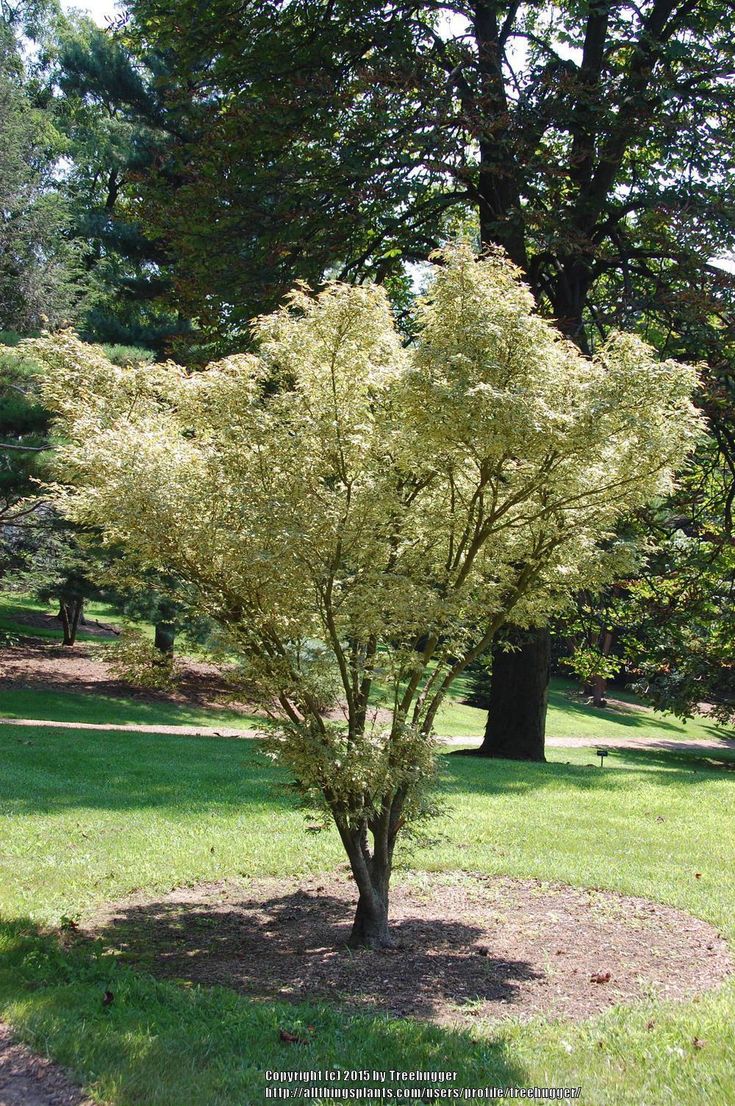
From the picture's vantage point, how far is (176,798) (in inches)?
372

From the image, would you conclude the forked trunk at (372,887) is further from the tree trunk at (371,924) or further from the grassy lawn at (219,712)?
the grassy lawn at (219,712)

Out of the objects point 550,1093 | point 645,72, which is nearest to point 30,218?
point 645,72

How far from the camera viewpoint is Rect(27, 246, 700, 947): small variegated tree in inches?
186

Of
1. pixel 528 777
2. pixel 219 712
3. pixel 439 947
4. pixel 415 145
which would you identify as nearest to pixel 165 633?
pixel 219 712

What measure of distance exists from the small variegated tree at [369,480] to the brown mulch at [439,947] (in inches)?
20.1

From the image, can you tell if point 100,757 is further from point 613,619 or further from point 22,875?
point 613,619

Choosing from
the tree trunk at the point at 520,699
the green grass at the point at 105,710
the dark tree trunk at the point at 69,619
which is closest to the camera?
the tree trunk at the point at 520,699

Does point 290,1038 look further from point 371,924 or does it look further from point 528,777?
point 528,777

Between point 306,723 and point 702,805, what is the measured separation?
7.57 meters

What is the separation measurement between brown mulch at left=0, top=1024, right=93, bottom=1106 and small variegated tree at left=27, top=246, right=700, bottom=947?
195 centimetres

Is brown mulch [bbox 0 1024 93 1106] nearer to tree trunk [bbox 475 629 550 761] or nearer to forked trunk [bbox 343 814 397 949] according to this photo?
forked trunk [bbox 343 814 397 949]

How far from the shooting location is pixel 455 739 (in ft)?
63.3

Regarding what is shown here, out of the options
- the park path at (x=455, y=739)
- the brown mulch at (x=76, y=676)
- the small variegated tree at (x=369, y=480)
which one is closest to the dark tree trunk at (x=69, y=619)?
the brown mulch at (x=76, y=676)

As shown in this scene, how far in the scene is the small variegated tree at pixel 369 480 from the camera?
15.5 ft
